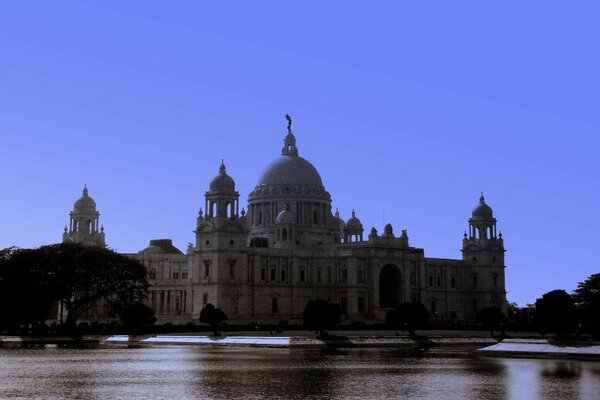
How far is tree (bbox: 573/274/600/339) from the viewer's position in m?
82.5

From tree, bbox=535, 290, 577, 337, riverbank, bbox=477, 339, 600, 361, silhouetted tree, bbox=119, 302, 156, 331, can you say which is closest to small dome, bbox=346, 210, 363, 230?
silhouetted tree, bbox=119, 302, 156, 331

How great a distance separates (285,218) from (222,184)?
56.9 feet

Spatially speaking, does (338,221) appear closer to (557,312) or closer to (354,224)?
(354,224)

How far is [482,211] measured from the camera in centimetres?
17700

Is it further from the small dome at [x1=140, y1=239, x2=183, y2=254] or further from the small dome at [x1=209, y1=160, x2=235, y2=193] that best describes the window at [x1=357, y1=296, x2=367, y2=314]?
the small dome at [x1=140, y1=239, x2=183, y2=254]

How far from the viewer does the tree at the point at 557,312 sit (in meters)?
88.9

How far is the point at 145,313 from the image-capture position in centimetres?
11231

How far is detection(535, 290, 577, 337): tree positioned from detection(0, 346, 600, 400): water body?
17745mm

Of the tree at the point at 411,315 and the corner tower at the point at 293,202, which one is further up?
the corner tower at the point at 293,202

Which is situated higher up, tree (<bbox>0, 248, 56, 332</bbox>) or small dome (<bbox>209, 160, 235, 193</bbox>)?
small dome (<bbox>209, 160, 235, 193</bbox>)

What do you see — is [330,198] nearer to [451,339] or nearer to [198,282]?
[198,282]

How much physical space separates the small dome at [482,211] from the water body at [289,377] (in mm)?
104621

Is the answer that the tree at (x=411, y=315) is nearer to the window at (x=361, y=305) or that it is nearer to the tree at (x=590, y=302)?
the tree at (x=590, y=302)

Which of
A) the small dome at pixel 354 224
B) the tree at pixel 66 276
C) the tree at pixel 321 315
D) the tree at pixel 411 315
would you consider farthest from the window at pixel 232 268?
the tree at pixel 321 315
